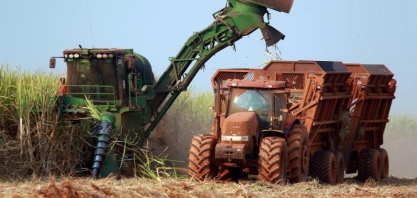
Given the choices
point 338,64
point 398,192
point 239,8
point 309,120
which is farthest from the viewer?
point 239,8

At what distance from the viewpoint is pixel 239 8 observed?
22.6 metres

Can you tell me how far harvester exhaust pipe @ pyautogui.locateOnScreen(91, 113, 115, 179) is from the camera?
57.4 feet

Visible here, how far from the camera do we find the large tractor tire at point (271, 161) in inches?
615

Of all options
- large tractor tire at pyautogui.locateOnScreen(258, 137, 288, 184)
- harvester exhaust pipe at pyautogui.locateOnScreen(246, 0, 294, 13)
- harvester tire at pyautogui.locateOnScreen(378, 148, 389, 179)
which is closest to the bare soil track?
large tractor tire at pyautogui.locateOnScreen(258, 137, 288, 184)

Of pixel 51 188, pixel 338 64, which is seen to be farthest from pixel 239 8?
pixel 51 188

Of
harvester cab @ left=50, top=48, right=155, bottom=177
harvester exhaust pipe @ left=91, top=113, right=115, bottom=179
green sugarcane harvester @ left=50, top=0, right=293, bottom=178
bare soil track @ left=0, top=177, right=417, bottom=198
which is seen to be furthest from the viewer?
harvester cab @ left=50, top=48, right=155, bottom=177

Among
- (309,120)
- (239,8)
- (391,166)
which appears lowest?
(391,166)

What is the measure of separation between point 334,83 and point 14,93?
20.8 feet

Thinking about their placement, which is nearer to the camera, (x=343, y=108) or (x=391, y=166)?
(x=343, y=108)

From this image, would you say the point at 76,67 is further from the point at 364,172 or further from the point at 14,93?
the point at 364,172

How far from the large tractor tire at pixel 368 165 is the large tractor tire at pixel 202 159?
5822 mm

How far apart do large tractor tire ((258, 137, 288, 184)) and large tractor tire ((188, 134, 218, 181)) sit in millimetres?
889

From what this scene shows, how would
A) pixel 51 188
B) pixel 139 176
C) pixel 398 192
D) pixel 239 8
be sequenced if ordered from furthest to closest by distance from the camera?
pixel 239 8 < pixel 139 176 < pixel 398 192 < pixel 51 188

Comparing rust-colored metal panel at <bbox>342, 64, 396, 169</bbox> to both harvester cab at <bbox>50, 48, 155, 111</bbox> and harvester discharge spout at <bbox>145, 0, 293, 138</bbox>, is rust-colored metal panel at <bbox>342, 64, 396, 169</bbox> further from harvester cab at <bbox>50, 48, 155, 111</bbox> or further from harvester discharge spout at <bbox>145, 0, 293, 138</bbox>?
harvester cab at <bbox>50, 48, 155, 111</bbox>
